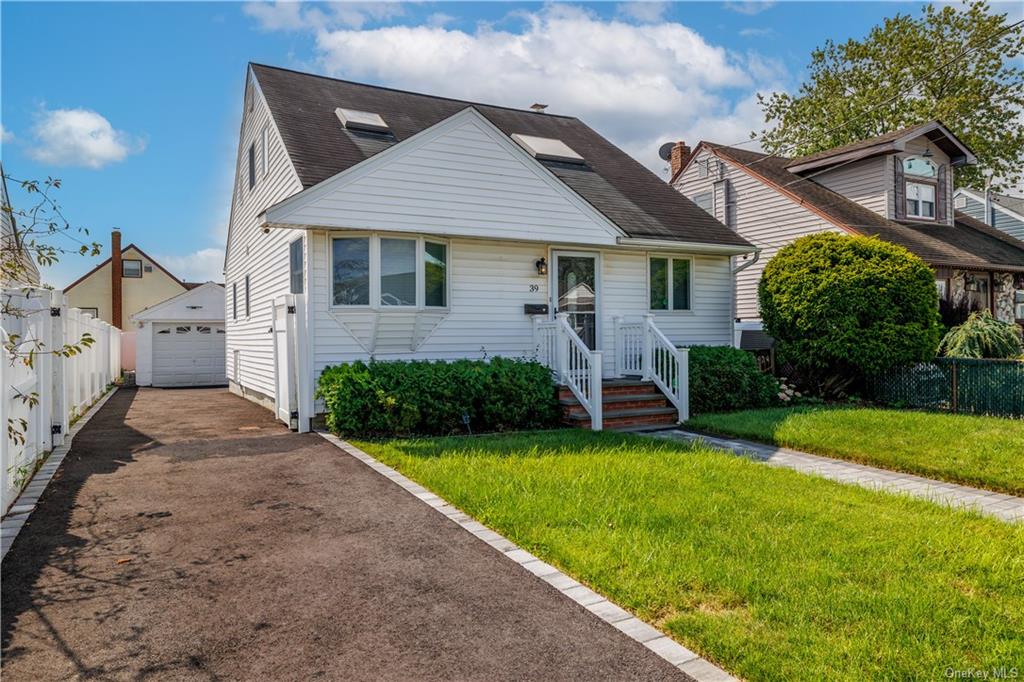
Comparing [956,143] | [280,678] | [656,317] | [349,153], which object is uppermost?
[956,143]

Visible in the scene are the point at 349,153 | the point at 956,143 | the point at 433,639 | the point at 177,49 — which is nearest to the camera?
the point at 433,639

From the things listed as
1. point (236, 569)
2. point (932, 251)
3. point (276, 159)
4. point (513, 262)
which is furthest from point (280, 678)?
point (932, 251)

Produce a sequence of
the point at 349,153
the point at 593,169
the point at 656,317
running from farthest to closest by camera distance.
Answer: the point at 593,169, the point at 656,317, the point at 349,153

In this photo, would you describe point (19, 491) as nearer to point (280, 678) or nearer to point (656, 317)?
point (280, 678)

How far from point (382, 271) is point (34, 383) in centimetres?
464

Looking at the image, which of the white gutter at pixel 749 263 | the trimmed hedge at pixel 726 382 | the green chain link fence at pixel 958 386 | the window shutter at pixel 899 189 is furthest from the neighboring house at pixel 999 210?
the trimmed hedge at pixel 726 382

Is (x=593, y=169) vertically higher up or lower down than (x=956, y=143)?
lower down

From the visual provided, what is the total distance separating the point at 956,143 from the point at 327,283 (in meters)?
19.9

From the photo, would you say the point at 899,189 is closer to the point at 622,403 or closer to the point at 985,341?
the point at 985,341

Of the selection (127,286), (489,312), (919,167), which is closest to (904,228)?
(919,167)

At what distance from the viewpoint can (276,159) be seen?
11664mm

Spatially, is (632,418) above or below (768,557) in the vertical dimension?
above

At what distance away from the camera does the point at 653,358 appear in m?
11.5

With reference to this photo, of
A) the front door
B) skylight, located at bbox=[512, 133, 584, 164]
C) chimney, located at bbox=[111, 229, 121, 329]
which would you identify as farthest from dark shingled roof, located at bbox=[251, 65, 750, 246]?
chimney, located at bbox=[111, 229, 121, 329]
